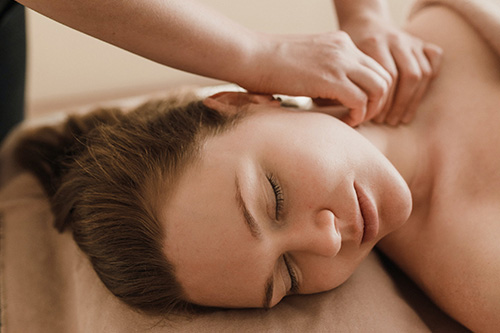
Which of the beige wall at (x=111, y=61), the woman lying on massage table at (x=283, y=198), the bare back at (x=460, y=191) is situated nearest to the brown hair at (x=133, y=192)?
the woman lying on massage table at (x=283, y=198)

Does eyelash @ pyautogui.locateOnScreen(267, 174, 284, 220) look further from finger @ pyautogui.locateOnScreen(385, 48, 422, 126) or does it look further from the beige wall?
the beige wall

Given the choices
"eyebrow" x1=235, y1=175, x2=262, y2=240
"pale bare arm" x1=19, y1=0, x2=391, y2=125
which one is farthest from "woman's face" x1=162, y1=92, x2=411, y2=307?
"pale bare arm" x1=19, y1=0, x2=391, y2=125

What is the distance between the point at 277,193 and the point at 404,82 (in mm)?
470

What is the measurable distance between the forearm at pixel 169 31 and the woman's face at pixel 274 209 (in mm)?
150

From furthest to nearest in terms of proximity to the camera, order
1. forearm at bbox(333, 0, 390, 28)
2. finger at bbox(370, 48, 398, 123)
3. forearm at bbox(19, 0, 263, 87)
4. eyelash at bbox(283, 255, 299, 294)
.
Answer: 1. forearm at bbox(333, 0, 390, 28)
2. finger at bbox(370, 48, 398, 123)
3. eyelash at bbox(283, 255, 299, 294)
4. forearm at bbox(19, 0, 263, 87)

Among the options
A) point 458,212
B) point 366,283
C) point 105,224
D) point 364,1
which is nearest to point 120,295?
point 105,224

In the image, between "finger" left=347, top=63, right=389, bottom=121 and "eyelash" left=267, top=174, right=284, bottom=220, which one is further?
"finger" left=347, top=63, right=389, bottom=121

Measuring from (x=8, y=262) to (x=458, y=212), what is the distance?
111 centimetres

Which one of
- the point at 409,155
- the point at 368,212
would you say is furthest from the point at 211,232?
the point at 409,155

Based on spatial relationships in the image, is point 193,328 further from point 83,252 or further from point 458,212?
point 458,212

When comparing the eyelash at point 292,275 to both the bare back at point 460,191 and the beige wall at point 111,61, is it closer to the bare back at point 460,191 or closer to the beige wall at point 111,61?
the bare back at point 460,191

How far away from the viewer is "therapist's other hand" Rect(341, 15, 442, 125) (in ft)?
3.76

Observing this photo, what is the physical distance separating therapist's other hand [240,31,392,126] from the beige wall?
130cm

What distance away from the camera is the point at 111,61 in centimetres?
232
